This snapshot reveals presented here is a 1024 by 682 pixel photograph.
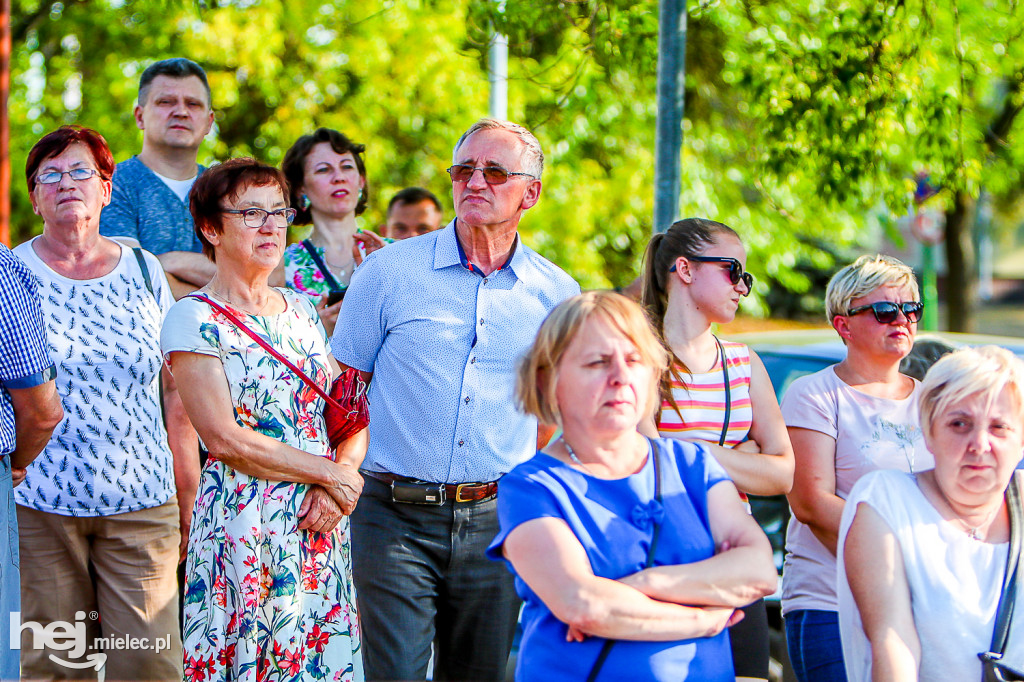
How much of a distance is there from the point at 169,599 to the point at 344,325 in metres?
1.20

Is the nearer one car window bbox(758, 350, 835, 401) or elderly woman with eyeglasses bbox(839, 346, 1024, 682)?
elderly woman with eyeglasses bbox(839, 346, 1024, 682)

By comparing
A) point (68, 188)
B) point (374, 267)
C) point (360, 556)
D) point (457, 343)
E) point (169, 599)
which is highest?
point (68, 188)

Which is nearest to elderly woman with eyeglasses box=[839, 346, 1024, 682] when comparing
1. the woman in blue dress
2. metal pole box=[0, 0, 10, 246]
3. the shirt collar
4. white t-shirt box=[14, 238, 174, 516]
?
the woman in blue dress

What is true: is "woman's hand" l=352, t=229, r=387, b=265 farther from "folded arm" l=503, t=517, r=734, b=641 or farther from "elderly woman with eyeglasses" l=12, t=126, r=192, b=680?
"folded arm" l=503, t=517, r=734, b=641

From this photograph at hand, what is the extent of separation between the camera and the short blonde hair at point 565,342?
7.27ft

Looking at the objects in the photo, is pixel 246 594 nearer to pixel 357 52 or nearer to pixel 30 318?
pixel 30 318

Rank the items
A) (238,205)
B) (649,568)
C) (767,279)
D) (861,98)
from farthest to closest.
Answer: (767,279)
(861,98)
(238,205)
(649,568)

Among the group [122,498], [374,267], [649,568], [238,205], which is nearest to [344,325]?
[374,267]

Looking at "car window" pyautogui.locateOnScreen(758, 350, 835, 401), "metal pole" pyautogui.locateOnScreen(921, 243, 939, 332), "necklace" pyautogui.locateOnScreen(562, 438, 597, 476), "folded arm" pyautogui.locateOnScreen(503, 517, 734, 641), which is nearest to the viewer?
"folded arm" pyautogui.locateOnScreen(503, 517, 734, 641)

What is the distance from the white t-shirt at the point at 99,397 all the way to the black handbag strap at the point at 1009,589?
2.62m

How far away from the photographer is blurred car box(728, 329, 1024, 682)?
4367mm

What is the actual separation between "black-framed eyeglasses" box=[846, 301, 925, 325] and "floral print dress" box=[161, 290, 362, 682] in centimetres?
181

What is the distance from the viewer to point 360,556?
3256mm

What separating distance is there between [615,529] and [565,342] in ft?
1.38
